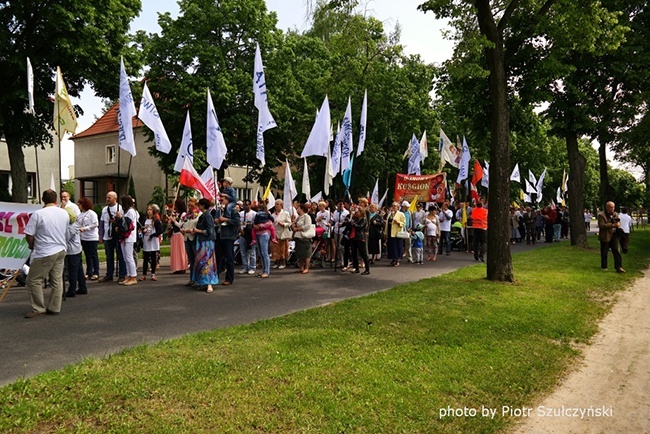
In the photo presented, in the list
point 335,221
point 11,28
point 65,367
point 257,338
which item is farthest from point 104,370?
point 11,28

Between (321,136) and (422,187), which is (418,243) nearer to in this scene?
(422,187)

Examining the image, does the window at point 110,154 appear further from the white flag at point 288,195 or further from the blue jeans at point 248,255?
the blue jeans at point 248,255

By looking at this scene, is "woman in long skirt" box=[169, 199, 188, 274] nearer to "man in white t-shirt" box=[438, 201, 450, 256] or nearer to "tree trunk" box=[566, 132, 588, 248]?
"man in white t-shirt" box=[438, 201, 450, 256]

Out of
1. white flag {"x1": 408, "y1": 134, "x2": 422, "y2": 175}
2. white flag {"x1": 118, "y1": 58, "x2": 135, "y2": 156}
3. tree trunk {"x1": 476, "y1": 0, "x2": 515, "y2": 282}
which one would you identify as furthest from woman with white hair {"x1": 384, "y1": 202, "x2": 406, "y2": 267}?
white flag {"x1": 118, "y1": 58, "x2": 135, "y2": 156}

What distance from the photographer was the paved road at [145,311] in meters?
6.06

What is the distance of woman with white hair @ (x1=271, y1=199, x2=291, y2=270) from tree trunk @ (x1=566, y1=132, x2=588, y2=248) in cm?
1287

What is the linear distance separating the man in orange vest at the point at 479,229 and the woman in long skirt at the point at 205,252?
9.40m

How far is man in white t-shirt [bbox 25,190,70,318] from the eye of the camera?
7.89 metres

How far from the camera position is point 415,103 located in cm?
3350

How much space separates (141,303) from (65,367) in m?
4.00

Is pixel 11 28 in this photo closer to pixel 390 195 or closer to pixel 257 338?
pixel 257 338

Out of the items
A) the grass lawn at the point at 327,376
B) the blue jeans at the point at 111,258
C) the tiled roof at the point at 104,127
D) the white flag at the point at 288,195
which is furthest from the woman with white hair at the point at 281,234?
the tiled roof at the point at 104,127

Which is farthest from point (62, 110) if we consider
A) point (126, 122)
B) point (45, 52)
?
point (45, 52)

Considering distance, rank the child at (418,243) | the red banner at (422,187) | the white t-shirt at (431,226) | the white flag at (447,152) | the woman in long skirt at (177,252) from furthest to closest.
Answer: the white flag at (447,152) < the red banner at (422,187) < the white t-shirt at (431,226) < the child at (418,243) < the woman in long skirt at (177,252)
